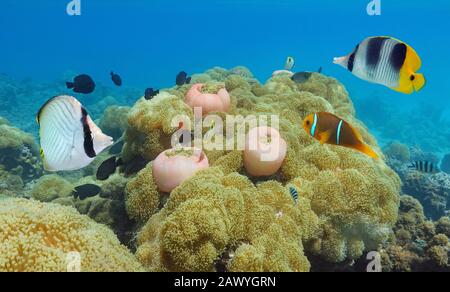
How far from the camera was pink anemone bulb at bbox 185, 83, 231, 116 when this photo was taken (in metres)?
5.21

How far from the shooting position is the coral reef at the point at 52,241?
2447 mm

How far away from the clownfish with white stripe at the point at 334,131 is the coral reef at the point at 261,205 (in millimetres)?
978

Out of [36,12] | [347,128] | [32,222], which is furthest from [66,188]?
[36,12]

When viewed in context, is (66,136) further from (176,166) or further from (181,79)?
(181,79)

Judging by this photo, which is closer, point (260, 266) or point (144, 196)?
point (260, 266)

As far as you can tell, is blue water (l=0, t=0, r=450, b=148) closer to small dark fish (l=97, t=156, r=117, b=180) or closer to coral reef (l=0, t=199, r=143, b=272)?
small dark fish (l=97, t=156, r=117, b=180)

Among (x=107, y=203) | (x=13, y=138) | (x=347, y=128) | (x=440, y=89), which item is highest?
(x=347, y=128)

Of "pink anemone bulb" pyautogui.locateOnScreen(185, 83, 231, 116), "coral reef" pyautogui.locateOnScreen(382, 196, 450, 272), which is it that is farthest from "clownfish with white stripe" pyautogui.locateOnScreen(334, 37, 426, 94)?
"coral reef" pyautogui.locateOnScreen(382, 196, 450, 272)

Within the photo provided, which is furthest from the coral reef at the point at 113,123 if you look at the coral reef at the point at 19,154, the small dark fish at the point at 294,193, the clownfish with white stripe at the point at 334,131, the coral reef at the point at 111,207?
the clownfish with white stripe at the point at 334,131

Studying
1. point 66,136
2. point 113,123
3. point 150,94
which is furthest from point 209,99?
point 113,123

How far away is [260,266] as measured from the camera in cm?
289

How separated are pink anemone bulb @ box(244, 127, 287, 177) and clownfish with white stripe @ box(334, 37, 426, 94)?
1.43m
